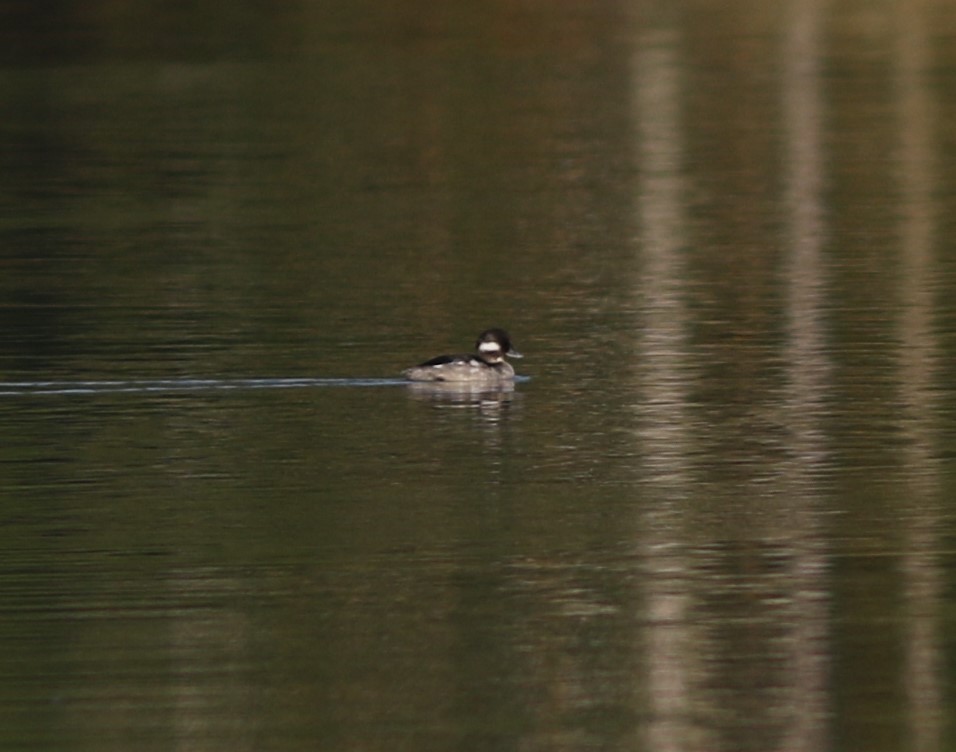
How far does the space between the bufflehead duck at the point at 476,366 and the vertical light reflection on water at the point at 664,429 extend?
978 mm

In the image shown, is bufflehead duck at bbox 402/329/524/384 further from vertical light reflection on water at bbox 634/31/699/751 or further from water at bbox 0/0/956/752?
vertical light reflection on water at bbox 634/31/699/751

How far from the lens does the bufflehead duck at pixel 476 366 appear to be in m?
18.2

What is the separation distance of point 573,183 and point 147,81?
58.7 feet

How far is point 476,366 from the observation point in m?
18.3

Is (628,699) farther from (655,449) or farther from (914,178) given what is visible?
(914,178)

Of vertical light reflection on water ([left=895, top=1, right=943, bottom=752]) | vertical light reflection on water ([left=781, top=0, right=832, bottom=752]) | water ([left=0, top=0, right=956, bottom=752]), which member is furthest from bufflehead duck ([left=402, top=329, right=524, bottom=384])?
vertical light reflection on water ([left=895, top=1, right=943, bottom=752])

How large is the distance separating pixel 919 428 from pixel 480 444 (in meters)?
2.63

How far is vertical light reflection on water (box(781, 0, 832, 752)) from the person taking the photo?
11.1 m

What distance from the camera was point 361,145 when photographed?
3753 centimetres

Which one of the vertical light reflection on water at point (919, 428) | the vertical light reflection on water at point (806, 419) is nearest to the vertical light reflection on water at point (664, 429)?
the vertical light reflection on water at point (806, 419)

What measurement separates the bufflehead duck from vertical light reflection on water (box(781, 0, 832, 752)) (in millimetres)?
1905

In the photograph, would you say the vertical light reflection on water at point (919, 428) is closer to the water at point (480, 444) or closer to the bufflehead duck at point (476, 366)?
the water at point (480, 444)

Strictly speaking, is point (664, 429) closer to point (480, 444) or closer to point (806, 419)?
point (806, 419)

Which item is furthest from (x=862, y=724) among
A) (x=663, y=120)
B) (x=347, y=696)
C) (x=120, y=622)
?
(x=663, y=120)
